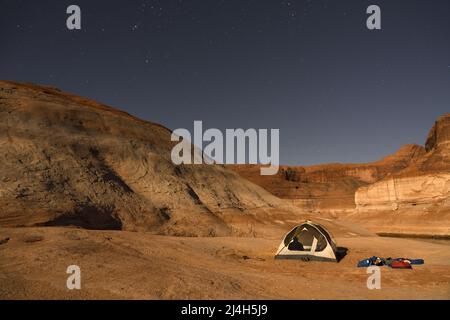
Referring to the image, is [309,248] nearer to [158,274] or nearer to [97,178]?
[158,274]

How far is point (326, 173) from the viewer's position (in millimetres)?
116000

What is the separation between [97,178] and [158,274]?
1691cm

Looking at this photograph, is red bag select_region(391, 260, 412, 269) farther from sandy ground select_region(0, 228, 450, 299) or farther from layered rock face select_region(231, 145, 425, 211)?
layered rock face select_region(231, 145, 425, 211)

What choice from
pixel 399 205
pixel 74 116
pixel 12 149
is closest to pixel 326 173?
pixel 399 205

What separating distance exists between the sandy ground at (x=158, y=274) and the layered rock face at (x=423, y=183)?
4024 centimetres

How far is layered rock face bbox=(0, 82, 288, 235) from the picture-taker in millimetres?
19536

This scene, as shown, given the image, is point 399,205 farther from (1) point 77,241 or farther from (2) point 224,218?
(1) point 77,241

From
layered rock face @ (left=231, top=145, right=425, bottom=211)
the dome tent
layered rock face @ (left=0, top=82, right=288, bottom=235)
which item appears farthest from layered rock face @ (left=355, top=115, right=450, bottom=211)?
the dome tent

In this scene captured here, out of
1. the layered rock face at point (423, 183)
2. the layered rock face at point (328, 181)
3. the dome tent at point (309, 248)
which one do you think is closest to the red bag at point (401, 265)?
the dome tent at point (309, 248)

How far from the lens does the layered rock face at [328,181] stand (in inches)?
3450

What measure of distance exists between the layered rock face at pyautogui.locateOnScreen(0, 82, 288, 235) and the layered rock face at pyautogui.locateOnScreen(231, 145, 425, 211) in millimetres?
55510

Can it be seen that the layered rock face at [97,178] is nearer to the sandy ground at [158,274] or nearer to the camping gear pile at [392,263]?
the sandy ground at [158,274]

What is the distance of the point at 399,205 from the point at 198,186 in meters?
39.7

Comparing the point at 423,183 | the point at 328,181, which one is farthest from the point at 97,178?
the point at 328,181
